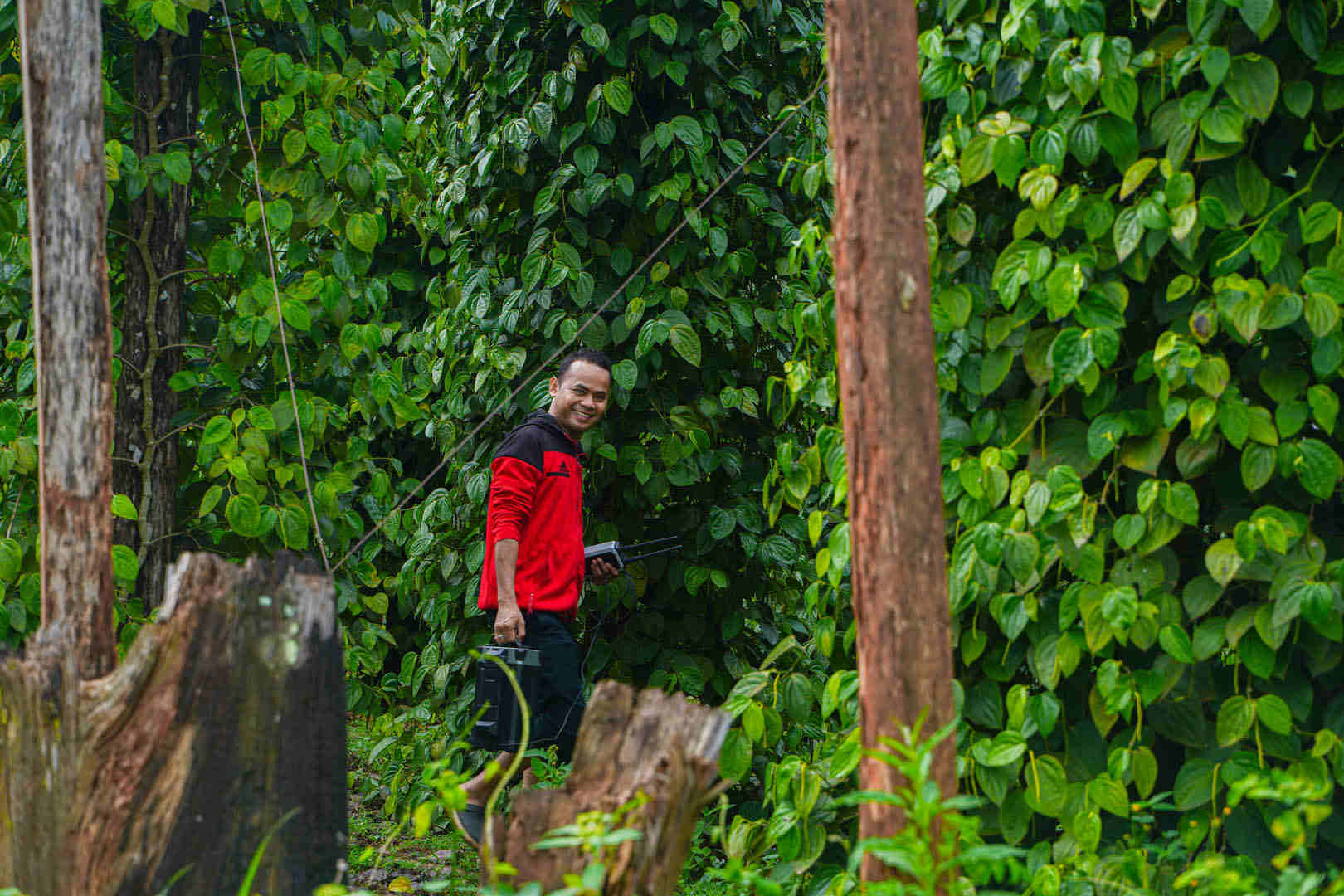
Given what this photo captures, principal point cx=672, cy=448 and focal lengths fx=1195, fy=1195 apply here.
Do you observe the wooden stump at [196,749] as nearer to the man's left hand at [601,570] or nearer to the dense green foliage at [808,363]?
the dense green foliage at [808,363]

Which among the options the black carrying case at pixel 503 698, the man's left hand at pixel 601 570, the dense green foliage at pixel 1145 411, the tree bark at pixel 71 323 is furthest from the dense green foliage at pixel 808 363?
the tree bark at pixel 71 323

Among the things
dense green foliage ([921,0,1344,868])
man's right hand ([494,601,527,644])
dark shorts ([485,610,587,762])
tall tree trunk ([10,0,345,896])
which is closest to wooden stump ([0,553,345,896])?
tall tree trunk ([10,0,345,896])

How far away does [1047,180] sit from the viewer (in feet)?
7.46

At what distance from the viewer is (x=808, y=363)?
2994mm

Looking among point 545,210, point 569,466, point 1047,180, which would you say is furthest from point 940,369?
point 545,210

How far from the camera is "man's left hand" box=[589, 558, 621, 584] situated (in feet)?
13.4

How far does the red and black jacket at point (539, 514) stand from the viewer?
383cm

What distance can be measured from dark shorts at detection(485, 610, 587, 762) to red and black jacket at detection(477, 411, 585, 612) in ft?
0.20

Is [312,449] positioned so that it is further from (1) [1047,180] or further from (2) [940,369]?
(1) [1047,180]

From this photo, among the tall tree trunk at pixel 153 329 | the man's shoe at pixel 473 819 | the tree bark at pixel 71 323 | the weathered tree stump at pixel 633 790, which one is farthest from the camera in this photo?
the man's shoe at pixel 473 819

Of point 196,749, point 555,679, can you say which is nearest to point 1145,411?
point 196,749

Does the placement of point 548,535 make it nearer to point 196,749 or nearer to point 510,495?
point 510,495

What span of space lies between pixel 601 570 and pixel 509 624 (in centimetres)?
45

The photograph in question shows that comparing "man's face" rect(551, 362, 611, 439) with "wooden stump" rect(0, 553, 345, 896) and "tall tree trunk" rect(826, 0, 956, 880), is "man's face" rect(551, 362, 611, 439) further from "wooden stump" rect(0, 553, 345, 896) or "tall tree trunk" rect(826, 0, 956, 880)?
"tall tree trunk" rect(826, 0, 956, 880)
